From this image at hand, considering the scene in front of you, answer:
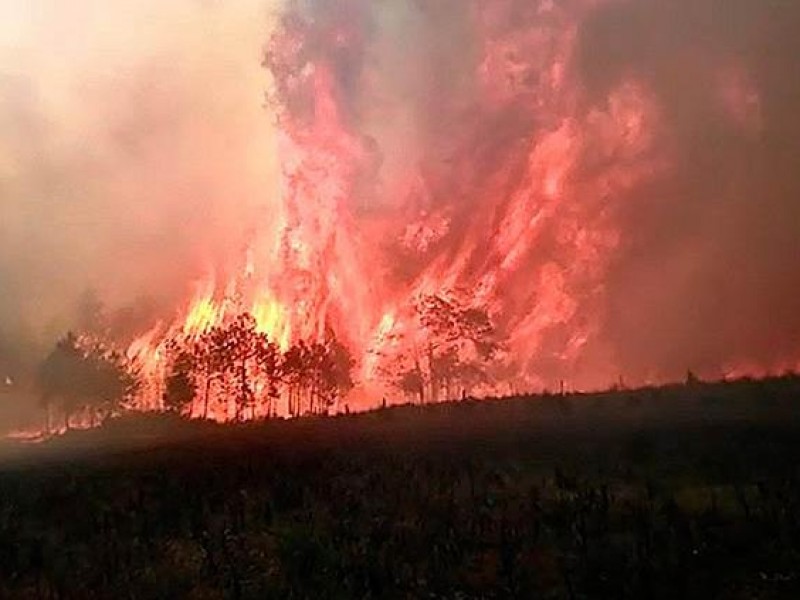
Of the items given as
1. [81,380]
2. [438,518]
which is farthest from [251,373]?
[438,518]

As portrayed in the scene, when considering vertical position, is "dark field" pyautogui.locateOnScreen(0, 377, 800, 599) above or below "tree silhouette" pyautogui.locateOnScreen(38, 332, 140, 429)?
below

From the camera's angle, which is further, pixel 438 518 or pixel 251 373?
pixel 251 373

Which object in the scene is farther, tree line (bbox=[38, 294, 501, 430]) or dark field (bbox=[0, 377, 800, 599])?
tree line (bbox=[38, 294, 501, 430])

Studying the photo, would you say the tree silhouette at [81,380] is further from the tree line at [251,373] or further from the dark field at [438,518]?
the dark field at [438,518]

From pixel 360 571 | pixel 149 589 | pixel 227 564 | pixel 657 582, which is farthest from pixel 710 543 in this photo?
pixel 149 589

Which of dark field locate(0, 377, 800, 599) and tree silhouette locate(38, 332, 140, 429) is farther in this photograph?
tree silhouette locate(38, 332, 140, 429)

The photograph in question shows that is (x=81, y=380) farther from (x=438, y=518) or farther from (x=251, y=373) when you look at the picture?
(x=438, y=518)

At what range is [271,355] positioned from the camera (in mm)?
110438

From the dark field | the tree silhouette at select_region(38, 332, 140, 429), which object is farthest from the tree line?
the dark field

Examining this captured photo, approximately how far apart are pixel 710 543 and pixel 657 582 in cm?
282

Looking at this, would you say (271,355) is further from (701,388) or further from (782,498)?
(782,498)

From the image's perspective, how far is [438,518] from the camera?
22.6 metres

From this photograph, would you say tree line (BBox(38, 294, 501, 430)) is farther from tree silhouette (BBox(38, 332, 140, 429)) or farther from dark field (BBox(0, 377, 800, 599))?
dark field (BBox(0, 377, 800, 599))

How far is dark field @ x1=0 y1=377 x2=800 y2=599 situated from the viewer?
18000 mm
